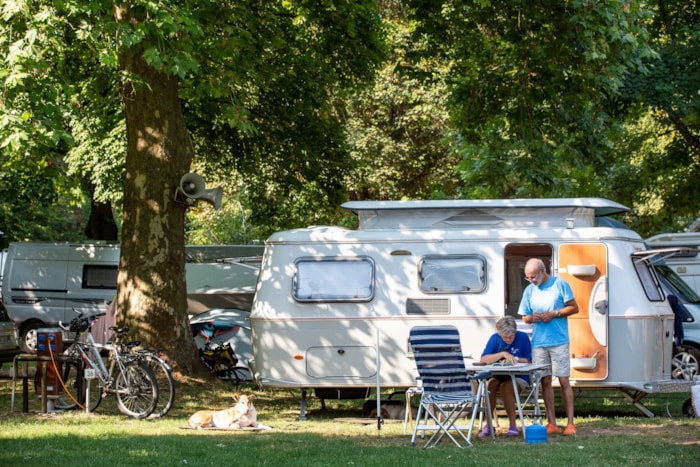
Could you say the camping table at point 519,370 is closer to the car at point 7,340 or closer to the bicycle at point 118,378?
the bicycle at point 118,378

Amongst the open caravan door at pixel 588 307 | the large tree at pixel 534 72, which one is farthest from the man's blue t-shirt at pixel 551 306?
the large tree at pixel 534 72

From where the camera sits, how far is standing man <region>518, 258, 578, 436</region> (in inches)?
407

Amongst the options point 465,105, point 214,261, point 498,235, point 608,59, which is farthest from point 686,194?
point 498,235

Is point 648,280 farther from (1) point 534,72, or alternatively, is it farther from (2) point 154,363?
(2) point 154,363

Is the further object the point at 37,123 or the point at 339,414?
the point at 339,414

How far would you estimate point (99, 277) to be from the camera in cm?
2588

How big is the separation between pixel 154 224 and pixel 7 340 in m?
3.52

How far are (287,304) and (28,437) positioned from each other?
3.62 meters

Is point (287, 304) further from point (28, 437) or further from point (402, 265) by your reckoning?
point (28, 437)

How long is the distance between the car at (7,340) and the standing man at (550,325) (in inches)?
350

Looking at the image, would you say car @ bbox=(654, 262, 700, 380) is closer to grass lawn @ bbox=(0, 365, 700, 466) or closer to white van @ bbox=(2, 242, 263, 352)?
grass lawn @ bbox=(0, 365, 700, 466)

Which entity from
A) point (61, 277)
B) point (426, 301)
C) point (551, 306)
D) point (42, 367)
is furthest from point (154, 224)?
point (61, 277)

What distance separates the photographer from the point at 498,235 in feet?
41.0

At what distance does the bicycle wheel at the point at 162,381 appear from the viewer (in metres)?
11.7
